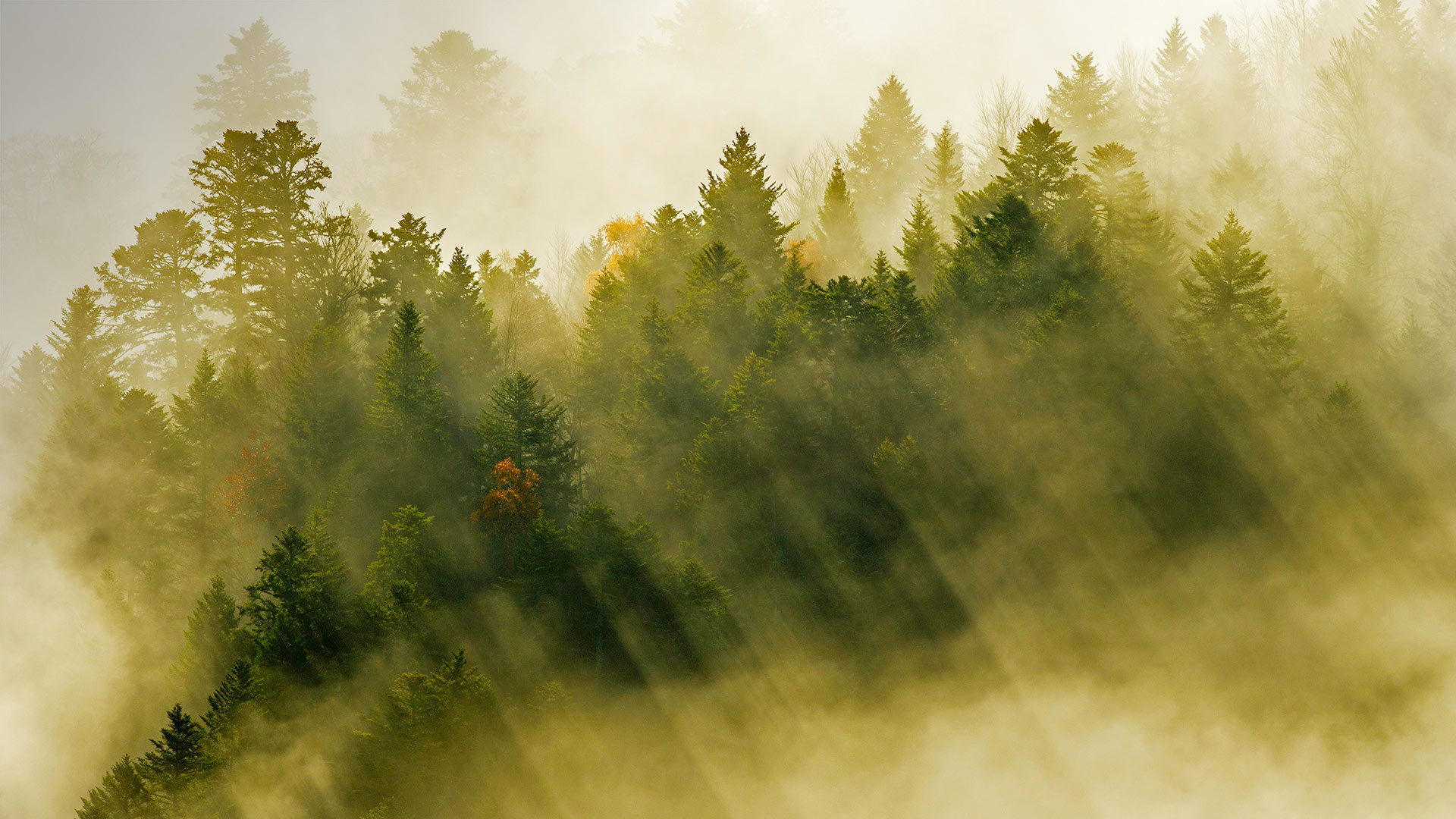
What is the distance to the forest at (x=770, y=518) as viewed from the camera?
30188 mm

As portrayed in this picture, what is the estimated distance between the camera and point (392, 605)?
31172 millimetres

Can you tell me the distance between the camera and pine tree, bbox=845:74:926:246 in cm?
6266

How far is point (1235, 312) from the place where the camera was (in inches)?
1403

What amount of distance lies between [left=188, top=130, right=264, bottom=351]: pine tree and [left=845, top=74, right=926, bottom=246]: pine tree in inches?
1356

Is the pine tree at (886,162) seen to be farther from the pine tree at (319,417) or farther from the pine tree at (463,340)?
the pine tree at (319,417)

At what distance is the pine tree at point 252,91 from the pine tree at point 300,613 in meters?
72.7

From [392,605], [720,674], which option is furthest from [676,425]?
[392,605]

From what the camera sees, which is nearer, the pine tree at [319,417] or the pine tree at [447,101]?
the pine tree at [319,417]

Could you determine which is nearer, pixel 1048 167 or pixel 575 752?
pixel 575 752

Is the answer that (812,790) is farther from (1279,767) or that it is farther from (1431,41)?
(1431,41)

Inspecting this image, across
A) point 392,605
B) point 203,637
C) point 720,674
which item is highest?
point 203,637

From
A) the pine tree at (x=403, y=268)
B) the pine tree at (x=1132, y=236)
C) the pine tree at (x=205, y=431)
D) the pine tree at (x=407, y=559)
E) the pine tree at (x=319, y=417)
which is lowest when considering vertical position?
the pine tree at (x=1132, y=236)

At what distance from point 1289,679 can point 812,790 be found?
15.7 metres

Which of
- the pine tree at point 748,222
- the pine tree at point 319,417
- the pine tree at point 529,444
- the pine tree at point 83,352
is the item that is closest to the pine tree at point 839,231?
the pine tree at point 748,222
